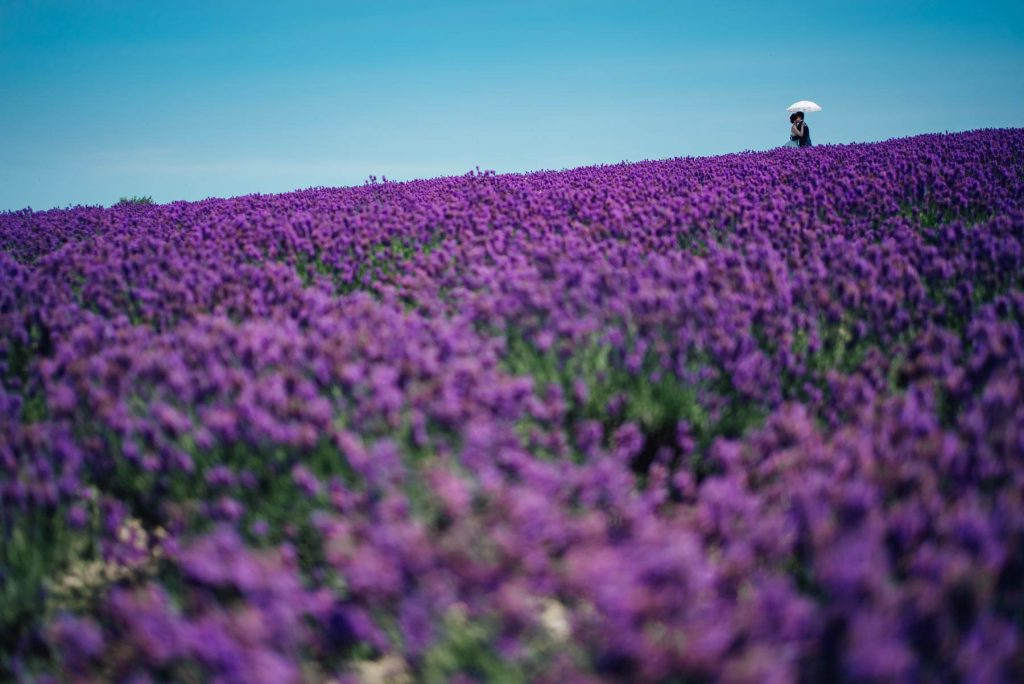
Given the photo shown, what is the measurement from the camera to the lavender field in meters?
1.11

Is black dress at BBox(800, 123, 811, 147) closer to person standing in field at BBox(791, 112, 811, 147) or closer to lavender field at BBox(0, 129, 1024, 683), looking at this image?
person standing in field at BBox(791, 112, 811, 147)

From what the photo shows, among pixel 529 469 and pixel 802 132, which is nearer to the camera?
pixel 529 469

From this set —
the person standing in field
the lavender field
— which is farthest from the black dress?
the lavender field

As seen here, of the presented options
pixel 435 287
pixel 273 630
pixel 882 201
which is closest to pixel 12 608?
pixel 273 630

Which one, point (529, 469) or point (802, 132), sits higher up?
point (802, 132)

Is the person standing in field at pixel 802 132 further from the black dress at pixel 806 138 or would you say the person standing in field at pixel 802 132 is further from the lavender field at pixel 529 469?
the lavender field at pixel 529 469

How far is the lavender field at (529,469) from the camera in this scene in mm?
1110

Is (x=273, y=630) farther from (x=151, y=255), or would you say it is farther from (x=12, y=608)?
(x=151, y=255)

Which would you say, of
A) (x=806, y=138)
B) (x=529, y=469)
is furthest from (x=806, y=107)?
(x=529, y=469)

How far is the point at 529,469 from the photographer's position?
5.11 feet

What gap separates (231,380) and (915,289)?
319cm

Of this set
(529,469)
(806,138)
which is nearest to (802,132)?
(806,138)

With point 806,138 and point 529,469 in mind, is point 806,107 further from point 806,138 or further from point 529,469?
point 529,469

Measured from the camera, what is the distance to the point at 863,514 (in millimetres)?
1310
